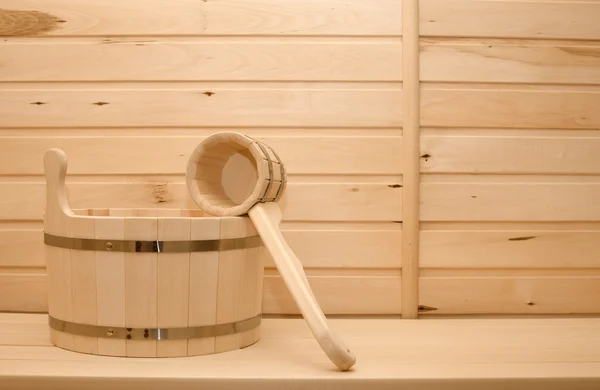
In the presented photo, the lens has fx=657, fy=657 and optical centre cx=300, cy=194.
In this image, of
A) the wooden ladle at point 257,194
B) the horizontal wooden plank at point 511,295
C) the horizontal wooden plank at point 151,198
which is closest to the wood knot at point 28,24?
the horizontal wooden plank at point 151,198

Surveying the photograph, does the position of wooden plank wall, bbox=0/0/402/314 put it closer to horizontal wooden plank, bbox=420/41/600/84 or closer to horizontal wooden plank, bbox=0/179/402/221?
horizontal wooden plank, bbox=0/179/402/221

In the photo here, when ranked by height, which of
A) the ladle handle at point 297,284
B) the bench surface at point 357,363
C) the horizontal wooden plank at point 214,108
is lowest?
the bench surface at point 357,363

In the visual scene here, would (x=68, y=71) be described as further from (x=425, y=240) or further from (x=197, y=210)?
(x=425, y=240)

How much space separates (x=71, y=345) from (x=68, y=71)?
108 cm

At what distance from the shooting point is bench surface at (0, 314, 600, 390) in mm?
1697

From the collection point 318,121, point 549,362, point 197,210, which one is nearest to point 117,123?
point 197,210

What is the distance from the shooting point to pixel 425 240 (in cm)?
248

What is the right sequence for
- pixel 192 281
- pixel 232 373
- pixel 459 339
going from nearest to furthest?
pixel 232 373 → pixel 192 281 → pixel 459 339

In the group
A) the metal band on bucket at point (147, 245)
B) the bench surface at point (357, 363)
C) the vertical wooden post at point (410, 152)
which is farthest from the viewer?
the vertical wooden post at point (410, 152)

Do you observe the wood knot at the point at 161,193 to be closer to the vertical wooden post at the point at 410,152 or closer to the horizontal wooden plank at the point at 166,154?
the horizontal wooden plank at the point at 166,154

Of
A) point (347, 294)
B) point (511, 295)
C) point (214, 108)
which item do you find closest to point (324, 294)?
point (347, 294)

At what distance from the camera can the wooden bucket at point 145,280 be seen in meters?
1.85

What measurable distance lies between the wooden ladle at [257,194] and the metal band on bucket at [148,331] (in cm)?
24

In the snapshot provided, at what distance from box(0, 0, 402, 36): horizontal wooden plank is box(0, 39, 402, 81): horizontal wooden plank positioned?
56 millimetres
